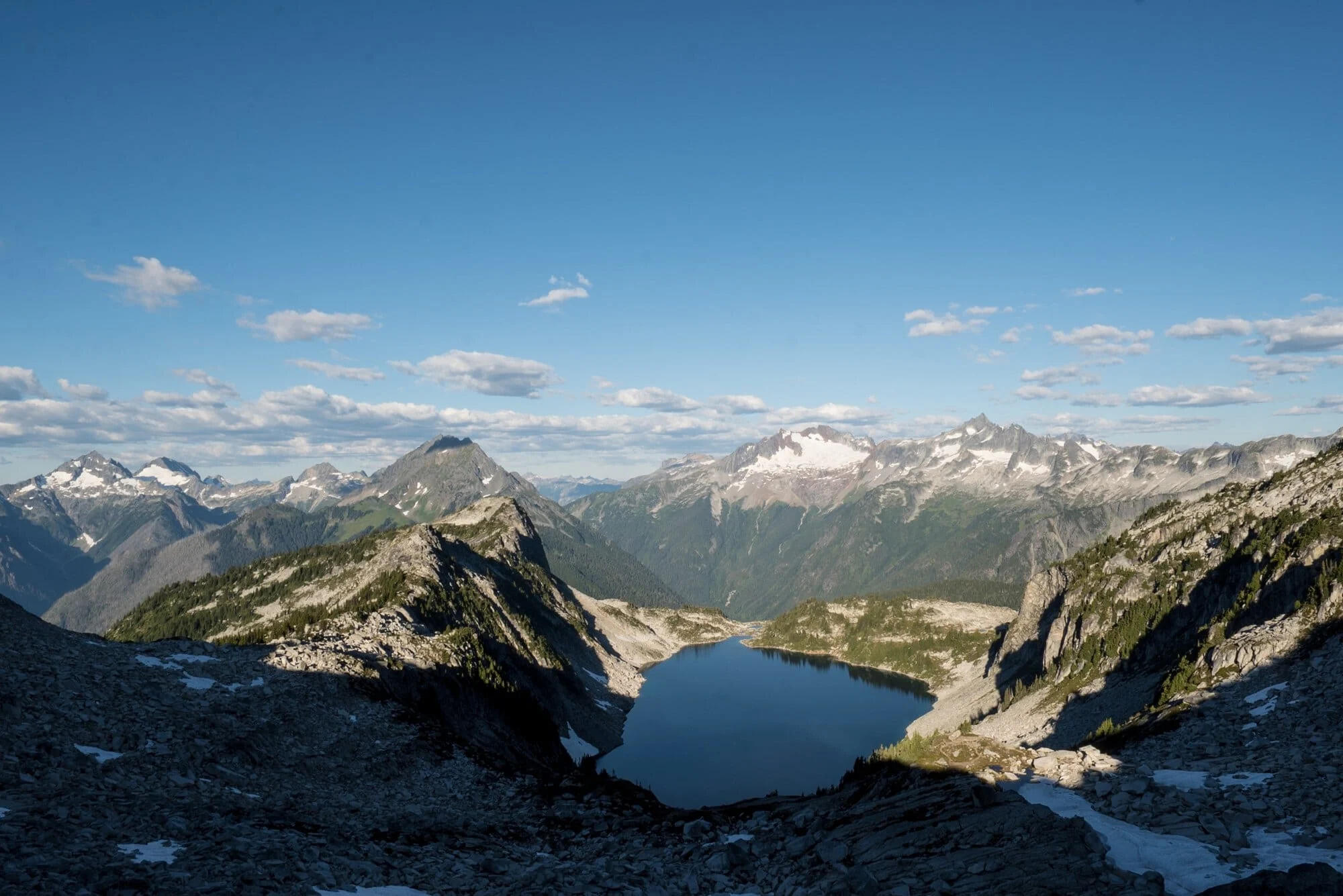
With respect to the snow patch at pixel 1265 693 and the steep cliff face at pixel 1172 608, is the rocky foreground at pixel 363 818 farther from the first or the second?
the steep cliff face at pixel 1172 608

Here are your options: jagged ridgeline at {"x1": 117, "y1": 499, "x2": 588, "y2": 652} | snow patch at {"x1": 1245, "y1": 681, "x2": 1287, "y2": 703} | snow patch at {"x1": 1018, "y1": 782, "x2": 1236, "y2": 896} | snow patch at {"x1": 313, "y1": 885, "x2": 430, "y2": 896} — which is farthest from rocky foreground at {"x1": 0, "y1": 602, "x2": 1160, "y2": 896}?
jagged ridgeline at {"x1": 117, "y1": 499, "x2": 588, "y2": 652}

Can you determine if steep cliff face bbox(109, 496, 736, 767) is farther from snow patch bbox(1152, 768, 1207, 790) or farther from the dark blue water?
snow patch bbox(1152, 768, 1207, 790)

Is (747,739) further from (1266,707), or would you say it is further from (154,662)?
(154,662)

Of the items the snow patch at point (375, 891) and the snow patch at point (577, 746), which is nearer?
the snow patch at point (375, 891)

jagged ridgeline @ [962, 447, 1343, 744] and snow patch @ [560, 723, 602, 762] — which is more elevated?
jagged ridgeline @ [962, 447, 1343, 744]

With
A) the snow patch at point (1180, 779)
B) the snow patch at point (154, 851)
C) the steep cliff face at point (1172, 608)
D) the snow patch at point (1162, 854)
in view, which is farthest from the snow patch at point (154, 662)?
the steep cliff face at point (1172, 608)

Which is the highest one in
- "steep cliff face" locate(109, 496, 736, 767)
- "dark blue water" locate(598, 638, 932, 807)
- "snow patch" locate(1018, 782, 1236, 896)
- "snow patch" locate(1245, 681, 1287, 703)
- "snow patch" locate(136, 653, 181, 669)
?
Answer: "snow patch" locate(1018, 782, 1236, 896)

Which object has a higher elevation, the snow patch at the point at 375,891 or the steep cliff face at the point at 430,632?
the snow patch at the point at 375,891
